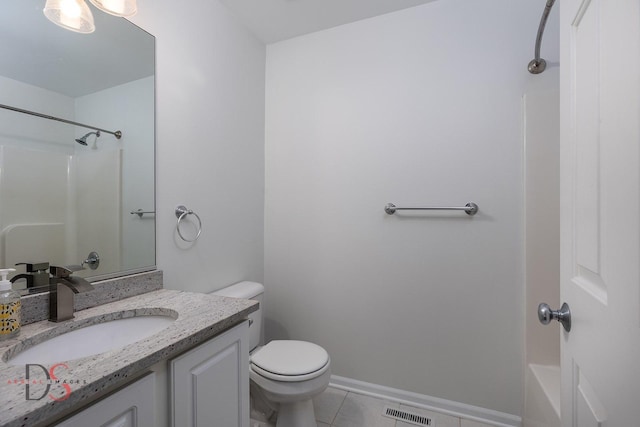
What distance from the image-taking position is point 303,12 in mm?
1756

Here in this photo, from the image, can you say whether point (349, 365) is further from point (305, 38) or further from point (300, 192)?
point (305, 38)

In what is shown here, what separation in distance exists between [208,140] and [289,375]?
4.03ft

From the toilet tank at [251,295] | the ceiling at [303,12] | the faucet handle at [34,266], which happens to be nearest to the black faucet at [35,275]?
the faucet handle at [34,266]

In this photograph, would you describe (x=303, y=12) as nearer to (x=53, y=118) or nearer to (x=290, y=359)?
(x=53, y=118)

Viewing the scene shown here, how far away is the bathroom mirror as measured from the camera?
0.91m

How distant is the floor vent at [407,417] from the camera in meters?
1.57

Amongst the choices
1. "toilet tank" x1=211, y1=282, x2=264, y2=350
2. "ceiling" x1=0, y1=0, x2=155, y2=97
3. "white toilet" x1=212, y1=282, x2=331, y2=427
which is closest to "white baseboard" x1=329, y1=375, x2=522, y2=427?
"white toilet" x1=212, y1=282, x2=331, y2=427

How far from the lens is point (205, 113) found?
5.16 feet

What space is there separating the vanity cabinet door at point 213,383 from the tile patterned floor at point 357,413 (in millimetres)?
731

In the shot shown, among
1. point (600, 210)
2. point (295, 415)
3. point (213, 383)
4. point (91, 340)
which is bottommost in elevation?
point (295, 415)

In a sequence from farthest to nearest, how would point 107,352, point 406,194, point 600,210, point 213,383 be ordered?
1. point 406,194
2. point 213,383
3. point 107,352
4. point 600,210

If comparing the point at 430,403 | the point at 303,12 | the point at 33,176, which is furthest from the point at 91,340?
the point at 303,12

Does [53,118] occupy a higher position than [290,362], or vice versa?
[53,118]

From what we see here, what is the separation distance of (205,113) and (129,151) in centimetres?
47
